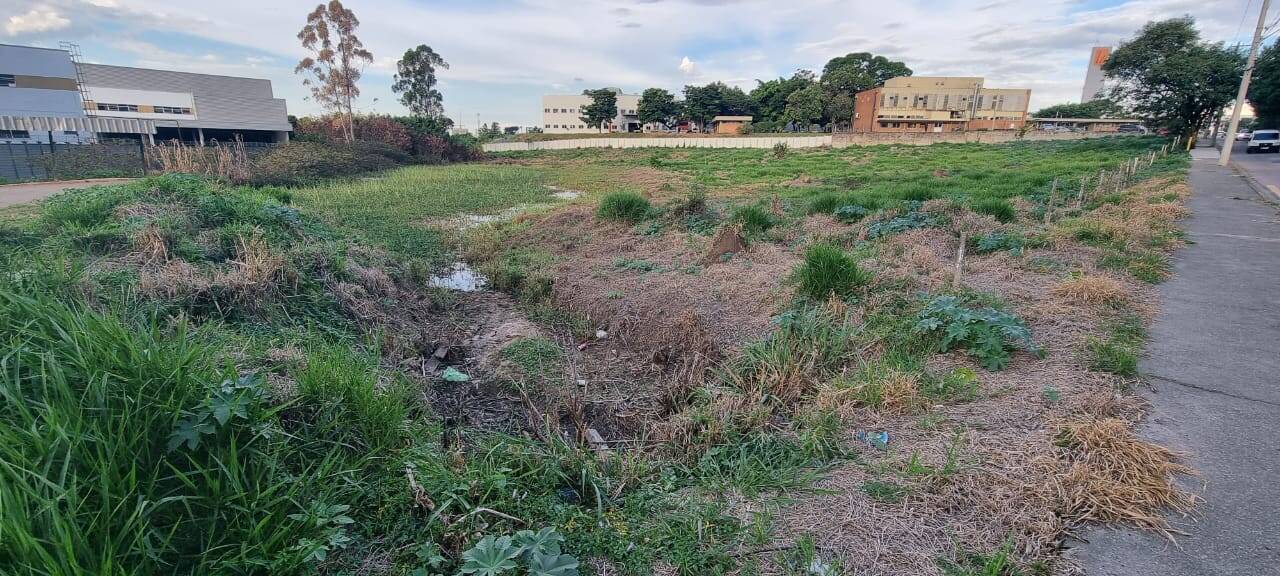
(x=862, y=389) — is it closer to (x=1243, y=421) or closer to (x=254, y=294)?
(x=1243, y=421)

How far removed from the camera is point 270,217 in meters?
7.34

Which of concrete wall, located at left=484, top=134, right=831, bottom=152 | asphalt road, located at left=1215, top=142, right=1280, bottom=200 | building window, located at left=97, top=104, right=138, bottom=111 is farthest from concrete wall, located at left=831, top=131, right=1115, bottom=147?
building window, located at left=97, top=104, right=138, bottom=111

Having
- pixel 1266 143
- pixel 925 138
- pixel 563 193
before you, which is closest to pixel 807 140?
pixel 925 138

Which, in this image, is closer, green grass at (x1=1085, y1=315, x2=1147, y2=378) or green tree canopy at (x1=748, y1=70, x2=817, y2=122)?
green grass at (x1=1085, y1=315, x2=1147, y2=378)

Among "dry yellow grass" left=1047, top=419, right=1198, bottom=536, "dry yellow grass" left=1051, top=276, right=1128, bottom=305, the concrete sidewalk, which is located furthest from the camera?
"dry yellow grass" left=1051, top=276, right=1128, bottom=305

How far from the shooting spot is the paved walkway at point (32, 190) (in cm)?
1291

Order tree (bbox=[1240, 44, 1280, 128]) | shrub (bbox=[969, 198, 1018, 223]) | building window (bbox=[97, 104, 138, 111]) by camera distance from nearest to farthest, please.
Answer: shrub (bbox=[969, 198, 1018, 223]) < tree (bbox=[1240, 44, 1280, 128]) < building window (bbox=[97, 104, 138, 111])

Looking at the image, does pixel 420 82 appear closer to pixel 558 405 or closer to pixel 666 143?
pixel 666 143

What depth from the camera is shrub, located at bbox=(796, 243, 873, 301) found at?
5414 millimetres

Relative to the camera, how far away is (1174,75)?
28.9m

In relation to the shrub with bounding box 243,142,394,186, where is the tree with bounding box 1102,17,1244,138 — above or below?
above

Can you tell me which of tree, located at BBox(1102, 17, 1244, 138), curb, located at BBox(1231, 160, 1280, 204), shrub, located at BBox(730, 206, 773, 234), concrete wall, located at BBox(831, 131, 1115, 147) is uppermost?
tree, located at BBox(1102, 17, 1244, 138)

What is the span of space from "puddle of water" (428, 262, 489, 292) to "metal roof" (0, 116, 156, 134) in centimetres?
3510

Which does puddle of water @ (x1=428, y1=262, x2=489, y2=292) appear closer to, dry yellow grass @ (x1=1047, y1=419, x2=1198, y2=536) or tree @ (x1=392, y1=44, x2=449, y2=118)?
dry yellow grass @ (x1=1047, y1=419, x2=1198, y2=536)
